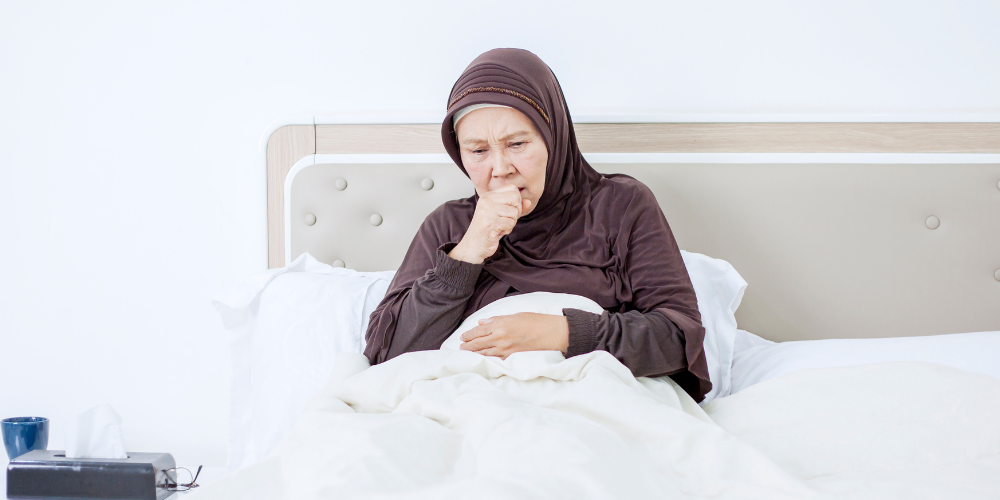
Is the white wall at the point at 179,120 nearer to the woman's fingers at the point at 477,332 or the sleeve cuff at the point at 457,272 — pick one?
the sleeve cuff at the point at 457,272

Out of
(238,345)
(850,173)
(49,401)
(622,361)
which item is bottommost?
(49,401)

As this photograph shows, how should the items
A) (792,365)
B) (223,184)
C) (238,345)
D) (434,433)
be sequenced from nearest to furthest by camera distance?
(434,433) → (792,365) → (238,345) → (223,184)

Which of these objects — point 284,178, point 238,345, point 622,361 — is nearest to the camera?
point 622,361

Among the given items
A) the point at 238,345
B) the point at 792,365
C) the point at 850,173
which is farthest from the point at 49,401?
the point at 850,173

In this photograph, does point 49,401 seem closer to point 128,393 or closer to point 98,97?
point 128,393

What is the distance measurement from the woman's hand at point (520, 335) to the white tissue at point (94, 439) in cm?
77

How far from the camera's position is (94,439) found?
4.23ft

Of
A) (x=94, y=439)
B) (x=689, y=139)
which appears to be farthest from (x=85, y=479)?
(x=689, y=139)

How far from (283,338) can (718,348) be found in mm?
910

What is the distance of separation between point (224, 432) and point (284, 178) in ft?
2.43

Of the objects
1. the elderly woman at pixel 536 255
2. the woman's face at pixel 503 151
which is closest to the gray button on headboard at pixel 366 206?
the elderly woman at pixel 536 255

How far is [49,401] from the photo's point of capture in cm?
183

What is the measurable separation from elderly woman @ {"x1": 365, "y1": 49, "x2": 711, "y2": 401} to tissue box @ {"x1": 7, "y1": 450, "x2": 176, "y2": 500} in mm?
496

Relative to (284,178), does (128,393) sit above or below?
below
